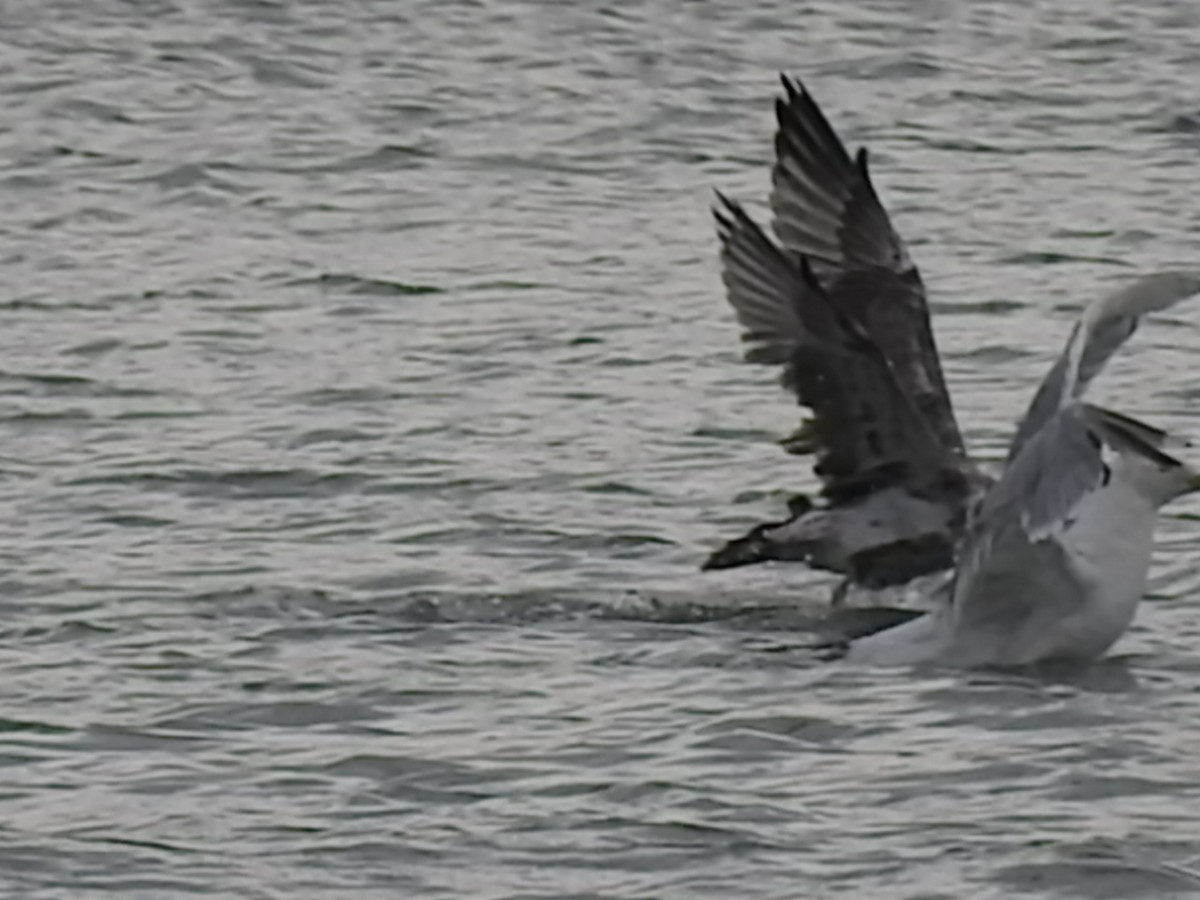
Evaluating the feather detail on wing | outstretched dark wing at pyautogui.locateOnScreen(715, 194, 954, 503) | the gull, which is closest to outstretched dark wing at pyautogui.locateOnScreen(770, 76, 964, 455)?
the gull

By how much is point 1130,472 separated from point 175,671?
2597mm

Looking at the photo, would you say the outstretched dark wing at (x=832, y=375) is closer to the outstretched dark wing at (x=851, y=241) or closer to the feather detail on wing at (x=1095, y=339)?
the outstretched dark wing at (x=851, y=241)

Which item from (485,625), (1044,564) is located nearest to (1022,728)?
(1044,564)

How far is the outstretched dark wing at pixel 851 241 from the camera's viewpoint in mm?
12008

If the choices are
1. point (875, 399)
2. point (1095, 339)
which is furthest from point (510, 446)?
point (1095, 339)

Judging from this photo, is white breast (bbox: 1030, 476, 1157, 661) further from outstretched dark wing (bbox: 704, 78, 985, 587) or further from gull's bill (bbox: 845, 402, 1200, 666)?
outstretched dark wing (bbox: 704, 78, 985, 587)

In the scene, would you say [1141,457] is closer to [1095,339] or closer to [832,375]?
[1095,339]

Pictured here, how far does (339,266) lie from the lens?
15578mm

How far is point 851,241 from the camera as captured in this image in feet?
41.1

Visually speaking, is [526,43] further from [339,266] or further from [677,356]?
[677,356]

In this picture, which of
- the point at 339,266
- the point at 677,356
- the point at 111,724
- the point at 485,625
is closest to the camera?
the point at 111,724

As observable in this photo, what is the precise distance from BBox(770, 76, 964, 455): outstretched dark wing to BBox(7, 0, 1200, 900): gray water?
80cm

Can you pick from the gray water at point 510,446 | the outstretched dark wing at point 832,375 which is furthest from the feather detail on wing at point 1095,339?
the gray water at point 510,446

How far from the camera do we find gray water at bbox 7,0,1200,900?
927 cm
